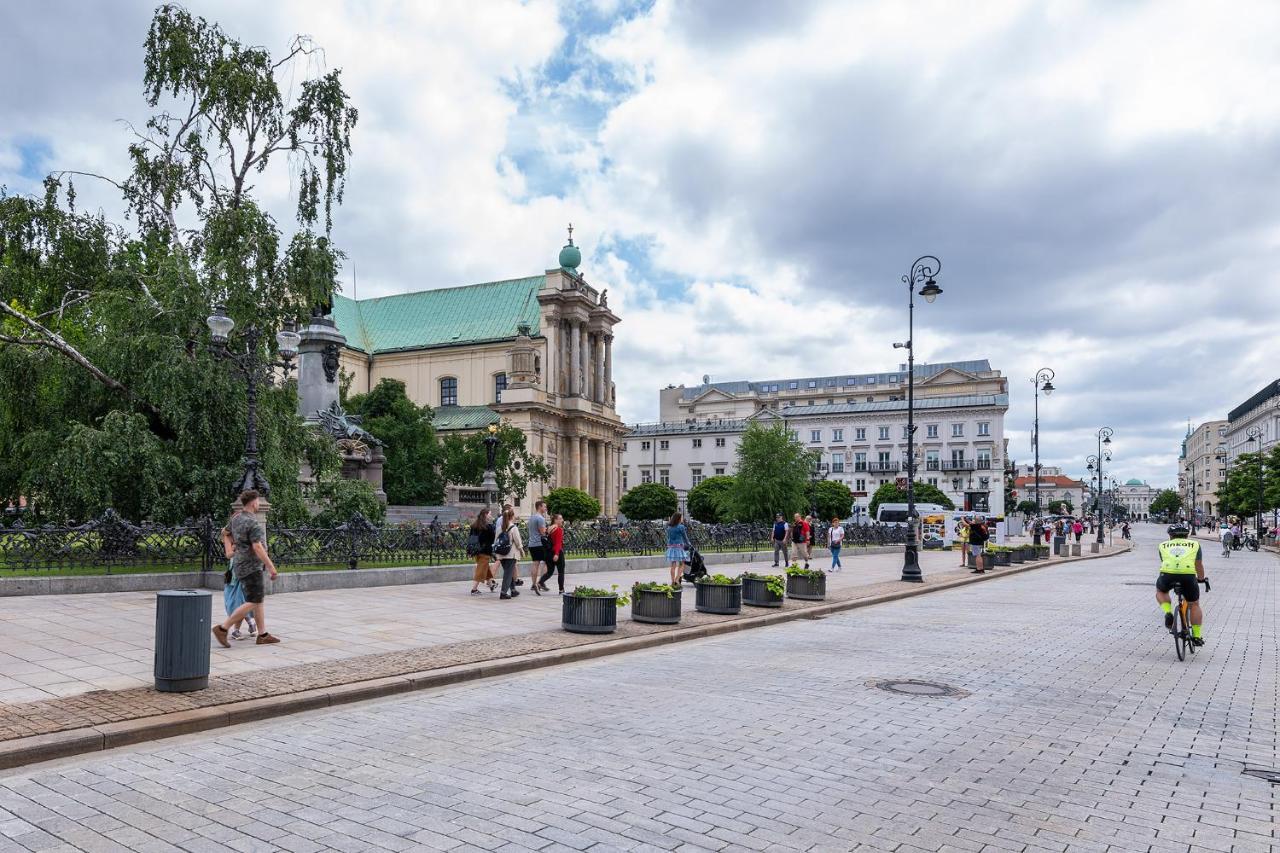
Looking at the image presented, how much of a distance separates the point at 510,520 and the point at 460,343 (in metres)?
66.3

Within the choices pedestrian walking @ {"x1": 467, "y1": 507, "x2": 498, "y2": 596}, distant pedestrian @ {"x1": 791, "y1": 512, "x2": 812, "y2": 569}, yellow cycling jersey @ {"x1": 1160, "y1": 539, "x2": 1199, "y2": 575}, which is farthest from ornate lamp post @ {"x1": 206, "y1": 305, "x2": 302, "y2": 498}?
distant pedestrian @ {"x1": 791, "y1": 512, "x2": 812, "y2": 569}

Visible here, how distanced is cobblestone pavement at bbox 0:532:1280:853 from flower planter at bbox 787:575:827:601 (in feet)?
24.8

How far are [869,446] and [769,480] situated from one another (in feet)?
192

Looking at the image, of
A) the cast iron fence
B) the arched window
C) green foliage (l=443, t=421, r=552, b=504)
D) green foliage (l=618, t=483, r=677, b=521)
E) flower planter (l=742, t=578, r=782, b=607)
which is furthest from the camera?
the arched window

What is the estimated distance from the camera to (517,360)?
2977 inches

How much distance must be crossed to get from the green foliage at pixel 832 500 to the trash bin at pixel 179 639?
202 ft

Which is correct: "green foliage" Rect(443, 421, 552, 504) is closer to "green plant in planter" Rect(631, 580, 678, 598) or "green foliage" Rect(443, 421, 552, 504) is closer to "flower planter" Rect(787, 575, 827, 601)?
"flower planter" Rect(787, 575, 827, 601)

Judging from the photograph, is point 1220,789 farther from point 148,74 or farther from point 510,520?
point 148,74

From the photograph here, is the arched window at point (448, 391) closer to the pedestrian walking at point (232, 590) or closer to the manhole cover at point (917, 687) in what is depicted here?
the pedestrian walking at point (232, 590)

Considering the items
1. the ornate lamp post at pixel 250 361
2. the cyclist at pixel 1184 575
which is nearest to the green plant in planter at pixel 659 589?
the cyclist at pixel 1184 575

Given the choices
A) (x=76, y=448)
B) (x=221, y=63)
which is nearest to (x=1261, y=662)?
(x=76, y=448)

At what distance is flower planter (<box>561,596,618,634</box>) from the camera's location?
41.8 feet

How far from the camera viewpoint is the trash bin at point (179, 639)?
26.6ft

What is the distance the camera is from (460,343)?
8206 centimetres
